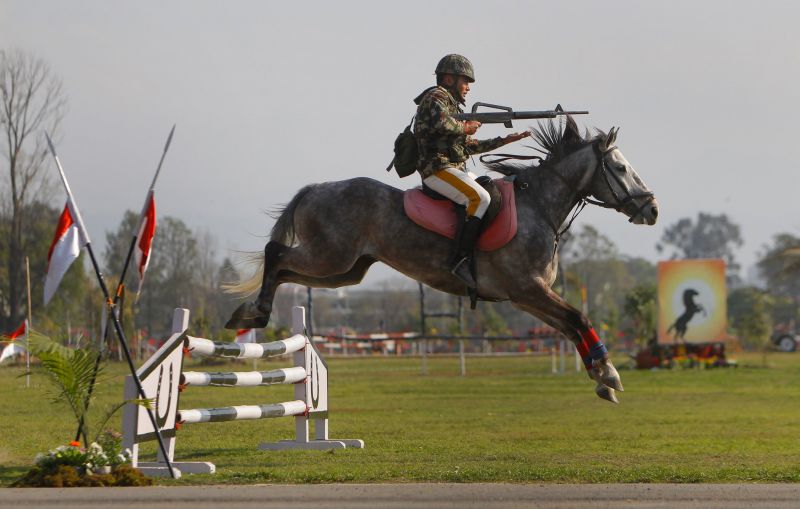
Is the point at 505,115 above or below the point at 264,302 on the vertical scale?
above

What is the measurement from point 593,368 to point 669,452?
292 cm

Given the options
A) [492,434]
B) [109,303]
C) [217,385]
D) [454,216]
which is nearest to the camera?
[109,303]

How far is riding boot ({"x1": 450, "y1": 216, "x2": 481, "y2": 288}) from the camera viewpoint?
1013 cm

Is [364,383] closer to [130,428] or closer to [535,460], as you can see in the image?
[535,460]

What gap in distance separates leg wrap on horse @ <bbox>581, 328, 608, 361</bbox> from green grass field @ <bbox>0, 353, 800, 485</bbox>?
97cm

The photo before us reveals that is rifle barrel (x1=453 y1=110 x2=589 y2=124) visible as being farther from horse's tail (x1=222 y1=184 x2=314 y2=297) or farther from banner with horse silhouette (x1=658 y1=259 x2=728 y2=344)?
banner with horse silhouette (x1=658 y1=259 x2=728 y2=344)

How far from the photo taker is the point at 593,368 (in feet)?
33.8

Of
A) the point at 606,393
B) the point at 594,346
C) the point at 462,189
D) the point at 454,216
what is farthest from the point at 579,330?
the point at 462,189

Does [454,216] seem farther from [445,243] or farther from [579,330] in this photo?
[579,330]

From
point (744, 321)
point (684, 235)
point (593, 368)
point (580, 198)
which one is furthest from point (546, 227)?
point (684, 235)

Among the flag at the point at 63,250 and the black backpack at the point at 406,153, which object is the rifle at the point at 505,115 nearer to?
the black backpack at the point at 406,153

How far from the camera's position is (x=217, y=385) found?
1073 cm

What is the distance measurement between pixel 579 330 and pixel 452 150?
1958 mm

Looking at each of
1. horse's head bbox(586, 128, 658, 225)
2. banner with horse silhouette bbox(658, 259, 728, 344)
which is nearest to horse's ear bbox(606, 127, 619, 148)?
horse's head bbox(586, 128, 658, 225)
